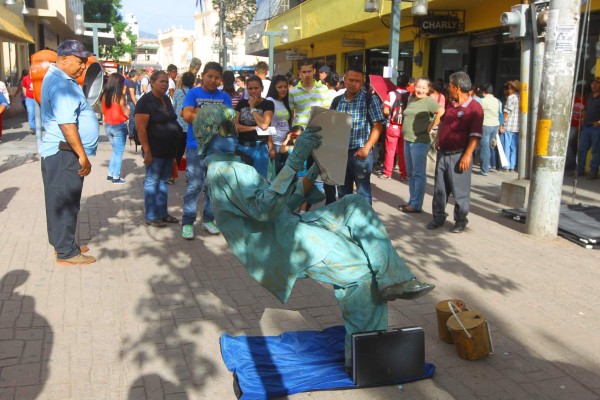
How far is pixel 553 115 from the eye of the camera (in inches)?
257

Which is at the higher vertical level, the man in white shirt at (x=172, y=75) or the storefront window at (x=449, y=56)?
the storefront window at (x=449, y=56)

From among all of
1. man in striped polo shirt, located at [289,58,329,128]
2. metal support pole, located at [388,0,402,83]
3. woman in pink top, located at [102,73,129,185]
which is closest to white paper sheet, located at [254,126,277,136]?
man in striped polo shirt, located at [289,58,329,128]

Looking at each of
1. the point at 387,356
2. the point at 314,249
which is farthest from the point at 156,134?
the point at 387,356

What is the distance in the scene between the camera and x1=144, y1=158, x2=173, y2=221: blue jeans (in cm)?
675

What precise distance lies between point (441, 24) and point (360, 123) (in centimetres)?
964

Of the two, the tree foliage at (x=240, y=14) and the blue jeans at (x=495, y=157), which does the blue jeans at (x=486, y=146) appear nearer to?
the blue jeans at (x=495, y=157)

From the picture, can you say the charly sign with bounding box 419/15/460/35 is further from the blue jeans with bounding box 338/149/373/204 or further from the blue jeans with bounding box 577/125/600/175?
the blue jeans with bounding box 338/149/373/204

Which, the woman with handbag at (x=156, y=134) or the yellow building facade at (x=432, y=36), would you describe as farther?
the yellow building facade at (x=432, y=36)

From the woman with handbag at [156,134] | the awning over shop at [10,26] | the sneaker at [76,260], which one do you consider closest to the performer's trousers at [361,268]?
the sneaker at [76,260]

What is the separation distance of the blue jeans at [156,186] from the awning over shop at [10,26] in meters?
14.6

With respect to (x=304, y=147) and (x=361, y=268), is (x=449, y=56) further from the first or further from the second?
(x=304, y=147)

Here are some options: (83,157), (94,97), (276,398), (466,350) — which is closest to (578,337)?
(466,350)

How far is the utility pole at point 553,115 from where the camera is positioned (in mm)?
6363

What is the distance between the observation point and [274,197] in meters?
2.98
